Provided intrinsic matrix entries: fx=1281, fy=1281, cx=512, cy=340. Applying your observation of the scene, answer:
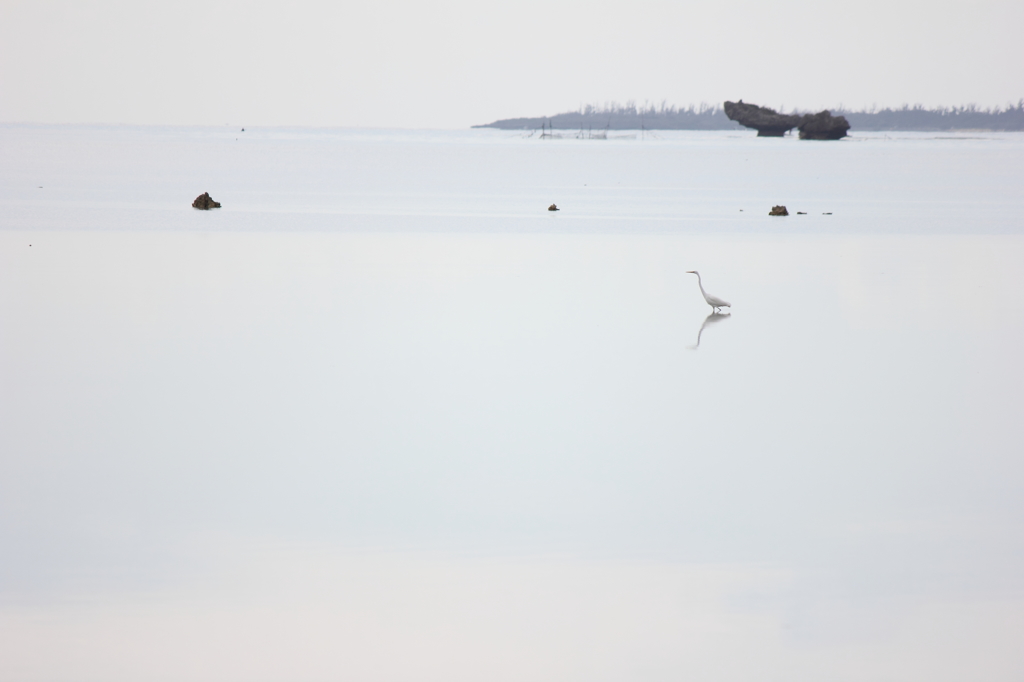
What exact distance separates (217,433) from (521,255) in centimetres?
1143

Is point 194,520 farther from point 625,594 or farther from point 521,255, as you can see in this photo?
point 521,255

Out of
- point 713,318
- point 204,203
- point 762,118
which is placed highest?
point 762,118

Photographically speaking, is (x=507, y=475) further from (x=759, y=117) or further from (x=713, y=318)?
(x=759, y=117)

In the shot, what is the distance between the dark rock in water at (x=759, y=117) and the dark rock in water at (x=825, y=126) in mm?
15856

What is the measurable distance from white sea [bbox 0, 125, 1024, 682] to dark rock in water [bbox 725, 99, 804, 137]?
508ft

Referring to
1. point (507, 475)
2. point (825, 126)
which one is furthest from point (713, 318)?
point (825, 126)

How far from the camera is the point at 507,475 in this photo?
6.88 metres

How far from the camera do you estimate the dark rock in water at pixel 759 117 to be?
545 ft

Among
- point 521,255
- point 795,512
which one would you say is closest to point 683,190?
point 521,255

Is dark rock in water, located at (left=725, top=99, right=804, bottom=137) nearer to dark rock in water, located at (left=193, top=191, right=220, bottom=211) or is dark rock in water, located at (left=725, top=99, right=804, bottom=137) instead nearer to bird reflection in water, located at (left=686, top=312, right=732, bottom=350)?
dark rock in water, located at (left=193, top=191, right=220, bottom=211)

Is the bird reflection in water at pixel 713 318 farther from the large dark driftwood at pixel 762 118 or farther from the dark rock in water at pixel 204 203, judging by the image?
the large dark driftwood at pixel 762 118

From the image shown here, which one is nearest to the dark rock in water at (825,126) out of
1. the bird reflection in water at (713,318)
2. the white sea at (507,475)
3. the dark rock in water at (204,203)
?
the dark rock in water at (204,203)

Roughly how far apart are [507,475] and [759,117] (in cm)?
16721

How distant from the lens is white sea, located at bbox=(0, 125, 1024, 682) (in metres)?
4.84
